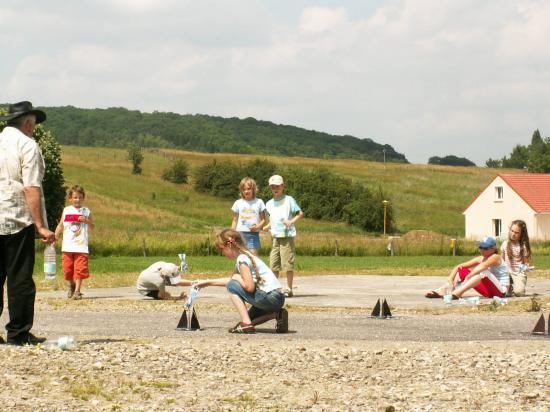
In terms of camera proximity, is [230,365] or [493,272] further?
[493,272]

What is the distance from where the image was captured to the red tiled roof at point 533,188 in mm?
93619

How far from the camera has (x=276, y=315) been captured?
1256 centimetres

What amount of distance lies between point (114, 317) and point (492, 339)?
5245 millimetres

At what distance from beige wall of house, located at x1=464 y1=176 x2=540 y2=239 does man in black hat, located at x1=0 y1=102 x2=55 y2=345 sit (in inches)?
3411

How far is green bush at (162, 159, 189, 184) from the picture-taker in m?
141

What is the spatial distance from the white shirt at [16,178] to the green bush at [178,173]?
131 metres

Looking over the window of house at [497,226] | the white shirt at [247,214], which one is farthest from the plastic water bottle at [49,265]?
the window of house at [497,226]

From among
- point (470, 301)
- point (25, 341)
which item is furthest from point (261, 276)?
point (470, 301)

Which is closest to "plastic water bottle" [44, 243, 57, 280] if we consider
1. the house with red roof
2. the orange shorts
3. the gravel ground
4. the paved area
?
the paved area

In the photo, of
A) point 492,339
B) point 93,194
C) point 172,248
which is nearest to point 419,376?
point 492,339

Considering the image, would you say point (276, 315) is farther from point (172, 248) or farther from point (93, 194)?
point (93, 194)

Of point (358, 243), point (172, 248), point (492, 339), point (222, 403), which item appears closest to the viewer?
point (222, 403)

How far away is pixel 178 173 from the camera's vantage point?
465 feet

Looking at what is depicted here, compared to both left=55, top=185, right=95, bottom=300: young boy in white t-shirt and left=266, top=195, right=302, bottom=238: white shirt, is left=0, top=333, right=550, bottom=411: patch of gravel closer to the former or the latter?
left=55, top=185, right=95, bottom=300: young boy in white t-shirt
